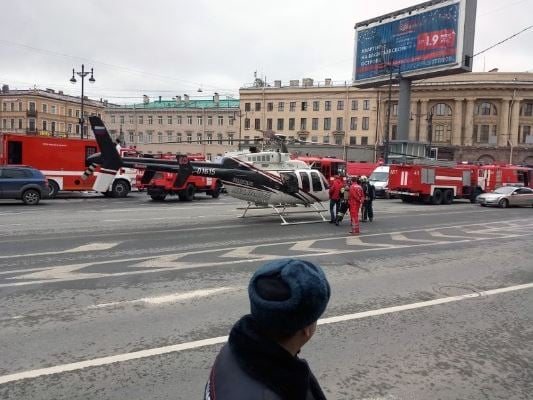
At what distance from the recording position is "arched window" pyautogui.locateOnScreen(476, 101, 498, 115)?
76875mm

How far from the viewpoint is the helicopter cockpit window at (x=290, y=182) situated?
699 inches

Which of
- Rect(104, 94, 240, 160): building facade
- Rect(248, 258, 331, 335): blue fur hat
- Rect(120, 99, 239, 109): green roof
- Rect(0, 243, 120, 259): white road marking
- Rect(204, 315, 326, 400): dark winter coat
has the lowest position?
Rect(0, 243, 120, 259): white road marking

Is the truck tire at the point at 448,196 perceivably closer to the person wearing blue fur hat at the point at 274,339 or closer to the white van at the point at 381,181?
the white van at the point at 381,181

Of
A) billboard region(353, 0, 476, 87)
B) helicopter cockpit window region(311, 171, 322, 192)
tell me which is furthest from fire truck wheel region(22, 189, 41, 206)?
billboard region(353, 0, 476, 87)

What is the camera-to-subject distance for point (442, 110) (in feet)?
260

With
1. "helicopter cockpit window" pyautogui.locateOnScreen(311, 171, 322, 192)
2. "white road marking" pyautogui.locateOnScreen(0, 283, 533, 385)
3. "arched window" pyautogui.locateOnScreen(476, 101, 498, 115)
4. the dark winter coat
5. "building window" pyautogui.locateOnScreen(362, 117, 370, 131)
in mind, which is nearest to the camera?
the dark winter coat

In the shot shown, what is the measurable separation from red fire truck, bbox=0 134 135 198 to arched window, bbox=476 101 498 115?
68.4 meters

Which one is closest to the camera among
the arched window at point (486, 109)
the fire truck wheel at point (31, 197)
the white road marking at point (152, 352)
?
the white road marking at point (152, 352)

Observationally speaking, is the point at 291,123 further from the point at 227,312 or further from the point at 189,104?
the point at 227,312

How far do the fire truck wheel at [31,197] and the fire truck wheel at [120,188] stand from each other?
5.96m

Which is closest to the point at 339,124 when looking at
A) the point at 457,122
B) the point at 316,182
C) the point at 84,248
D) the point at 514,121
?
the point at 457,122

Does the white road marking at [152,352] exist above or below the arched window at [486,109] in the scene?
below

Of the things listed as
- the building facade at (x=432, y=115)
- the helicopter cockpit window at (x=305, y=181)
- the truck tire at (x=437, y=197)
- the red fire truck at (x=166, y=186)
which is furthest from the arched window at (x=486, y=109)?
the helicopter cockpit window at (x=305, y=181)

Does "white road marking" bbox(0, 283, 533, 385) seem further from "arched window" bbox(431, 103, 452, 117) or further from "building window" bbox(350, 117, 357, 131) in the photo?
"building window" bbox(350, 117, 357, 131)
